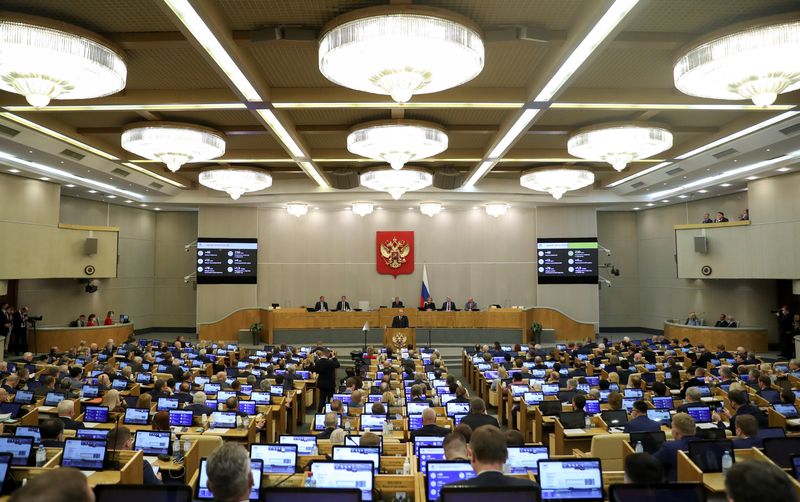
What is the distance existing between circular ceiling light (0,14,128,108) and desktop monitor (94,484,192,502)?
567 centimetres

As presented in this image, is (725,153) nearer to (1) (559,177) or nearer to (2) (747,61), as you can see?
(1) (559,177)

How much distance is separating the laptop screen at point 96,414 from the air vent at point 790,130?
554 inches

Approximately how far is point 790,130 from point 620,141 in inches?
170

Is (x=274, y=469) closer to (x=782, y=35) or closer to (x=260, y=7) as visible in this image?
(x=260, y=7)

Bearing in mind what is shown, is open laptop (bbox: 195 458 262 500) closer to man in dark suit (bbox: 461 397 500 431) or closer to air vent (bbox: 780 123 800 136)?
man in dark suit (bbox: 461 397 500 431)

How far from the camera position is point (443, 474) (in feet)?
13.1

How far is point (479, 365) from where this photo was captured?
12867 millimetres

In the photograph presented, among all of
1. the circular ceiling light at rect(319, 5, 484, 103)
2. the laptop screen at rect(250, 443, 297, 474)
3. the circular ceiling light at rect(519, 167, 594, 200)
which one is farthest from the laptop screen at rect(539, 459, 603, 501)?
the circular ceiling light at rect(519, 167, 594, 200)

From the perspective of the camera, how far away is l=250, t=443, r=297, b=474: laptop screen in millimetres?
5016

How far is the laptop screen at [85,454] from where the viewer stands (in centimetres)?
502

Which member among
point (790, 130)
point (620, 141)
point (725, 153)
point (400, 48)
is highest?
point (725, 153)

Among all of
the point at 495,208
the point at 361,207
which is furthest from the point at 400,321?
the point at 495,208

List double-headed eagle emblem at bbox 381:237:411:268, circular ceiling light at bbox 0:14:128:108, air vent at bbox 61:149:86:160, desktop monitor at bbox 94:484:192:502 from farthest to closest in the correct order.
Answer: double-headed eagle emblem at bbox 381:237:411:268
air vent at bbox 61:149:86:160
circular ceiling light at bbox 0:14:128:108
desktop monitor at bbox 94:484:192:502

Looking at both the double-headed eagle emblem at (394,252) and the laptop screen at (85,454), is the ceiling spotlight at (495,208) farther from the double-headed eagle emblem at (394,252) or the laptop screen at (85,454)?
the laptop screen at (85,454)
